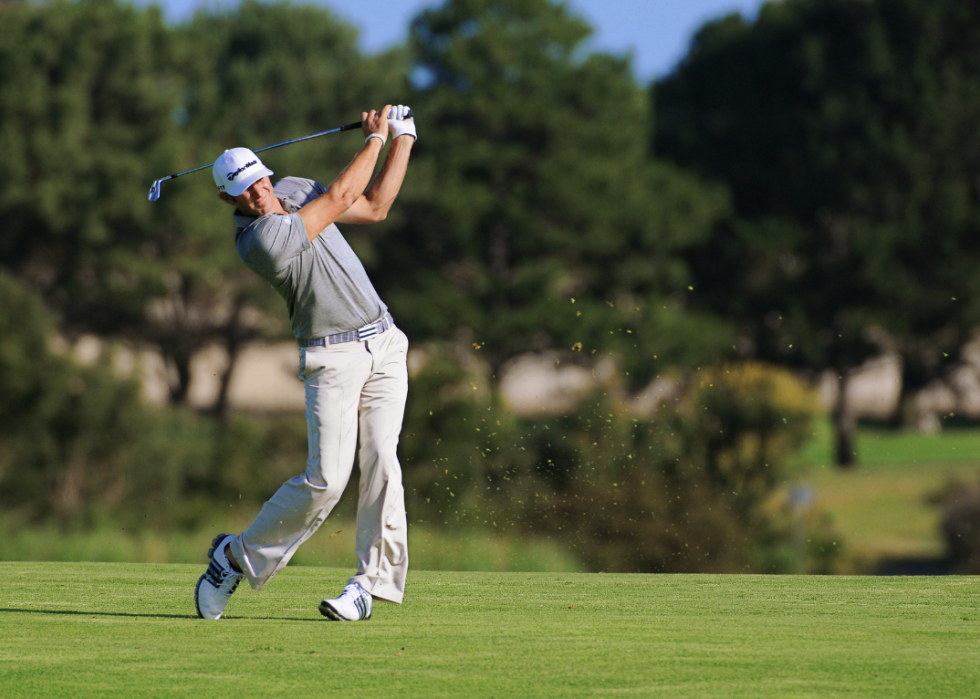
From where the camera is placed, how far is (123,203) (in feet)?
123

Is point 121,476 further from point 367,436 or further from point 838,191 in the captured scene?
point 838,191

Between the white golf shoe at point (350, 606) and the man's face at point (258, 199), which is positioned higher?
the man's face at point (258, 199)

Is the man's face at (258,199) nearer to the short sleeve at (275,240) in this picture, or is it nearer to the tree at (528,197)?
the short sleeve at (275,240)

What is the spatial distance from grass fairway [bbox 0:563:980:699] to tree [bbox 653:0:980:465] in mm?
35726

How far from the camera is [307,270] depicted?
5.86m

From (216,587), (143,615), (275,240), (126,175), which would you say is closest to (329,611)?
(216,587)

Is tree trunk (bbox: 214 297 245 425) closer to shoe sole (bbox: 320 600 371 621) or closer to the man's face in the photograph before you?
the man's face

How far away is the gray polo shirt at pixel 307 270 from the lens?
567 cm

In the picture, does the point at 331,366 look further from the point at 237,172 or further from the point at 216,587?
the point at 216,587

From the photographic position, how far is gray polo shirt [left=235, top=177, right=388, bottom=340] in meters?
5.67

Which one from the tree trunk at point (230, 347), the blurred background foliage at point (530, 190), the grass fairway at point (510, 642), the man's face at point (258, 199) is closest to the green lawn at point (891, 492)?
the blurred background foliage at point (530, 190)

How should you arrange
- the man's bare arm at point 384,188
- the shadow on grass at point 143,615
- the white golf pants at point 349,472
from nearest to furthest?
1. the white golf pants at point 349,472
2. the shadow on grass at point 143,615
3. the man's bare arm at point 384,188

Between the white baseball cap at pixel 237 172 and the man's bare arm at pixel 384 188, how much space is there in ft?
1.49

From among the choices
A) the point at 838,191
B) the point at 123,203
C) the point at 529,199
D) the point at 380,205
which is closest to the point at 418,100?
the point at 529,199
